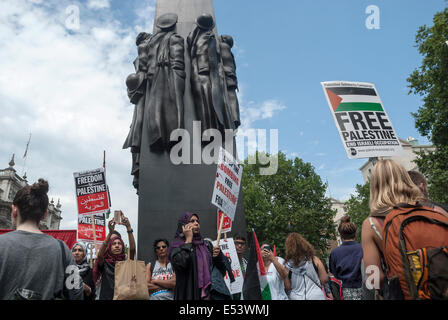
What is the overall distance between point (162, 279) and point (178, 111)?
4.13 metres

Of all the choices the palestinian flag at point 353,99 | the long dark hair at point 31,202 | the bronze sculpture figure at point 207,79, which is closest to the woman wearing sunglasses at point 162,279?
the long dark hair at point 31,202

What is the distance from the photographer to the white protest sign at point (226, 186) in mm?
5188

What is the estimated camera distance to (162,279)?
181 inches

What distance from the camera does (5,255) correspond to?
7.57ft

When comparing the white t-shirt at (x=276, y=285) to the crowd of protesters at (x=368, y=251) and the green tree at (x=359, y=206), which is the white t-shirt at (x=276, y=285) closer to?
the crowd of protesters at (x=368, y=251)

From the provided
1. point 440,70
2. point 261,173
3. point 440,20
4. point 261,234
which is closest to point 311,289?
point 440,70

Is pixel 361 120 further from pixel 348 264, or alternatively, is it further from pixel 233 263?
pixel 233 263

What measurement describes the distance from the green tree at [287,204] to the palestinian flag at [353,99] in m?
24.1

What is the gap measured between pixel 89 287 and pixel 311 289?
294 centimetres

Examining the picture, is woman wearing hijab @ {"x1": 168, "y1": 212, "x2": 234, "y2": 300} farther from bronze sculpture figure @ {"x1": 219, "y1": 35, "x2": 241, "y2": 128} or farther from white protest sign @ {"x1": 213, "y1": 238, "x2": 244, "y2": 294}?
bronze sculpture figure @ {"x1": 219, "y1": 35, "x2": 241, "y2": 128}

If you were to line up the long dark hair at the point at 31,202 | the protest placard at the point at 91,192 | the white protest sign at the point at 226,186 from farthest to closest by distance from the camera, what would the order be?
the protest placard at the point at 91,192
the white protest sign at the point at 226,186
the long dark hair at the point at 31,202

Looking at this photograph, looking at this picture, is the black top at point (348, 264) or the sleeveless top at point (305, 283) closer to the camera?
the sleeveless top at point (305, 283)

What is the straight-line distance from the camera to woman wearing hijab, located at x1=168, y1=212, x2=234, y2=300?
3.69 metres

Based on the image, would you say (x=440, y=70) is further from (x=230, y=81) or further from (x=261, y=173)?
(x=261, y=173)
